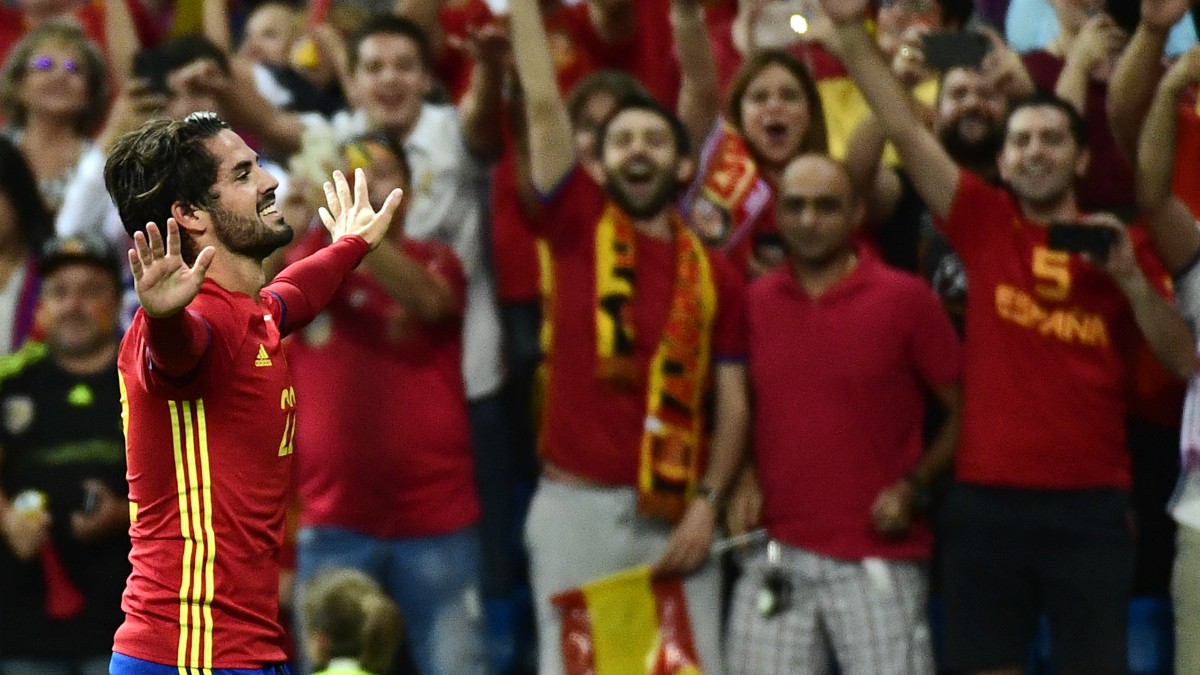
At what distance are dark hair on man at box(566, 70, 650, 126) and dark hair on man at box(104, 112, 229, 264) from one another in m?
2.86

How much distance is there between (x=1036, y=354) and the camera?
536cm

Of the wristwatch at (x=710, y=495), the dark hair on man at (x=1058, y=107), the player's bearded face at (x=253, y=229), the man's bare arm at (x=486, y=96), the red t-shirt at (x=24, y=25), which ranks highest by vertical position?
the red t-shirt at (x=24, y=25)

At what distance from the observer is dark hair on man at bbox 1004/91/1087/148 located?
549 centimetres

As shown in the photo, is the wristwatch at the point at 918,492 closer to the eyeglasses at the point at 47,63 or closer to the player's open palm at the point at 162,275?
the player's open palm at the point at 162,275

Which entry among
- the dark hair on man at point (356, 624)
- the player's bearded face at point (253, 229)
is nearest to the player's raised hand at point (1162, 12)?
the dark hair on man at point (356, 624)

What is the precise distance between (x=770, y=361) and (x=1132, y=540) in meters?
1.22

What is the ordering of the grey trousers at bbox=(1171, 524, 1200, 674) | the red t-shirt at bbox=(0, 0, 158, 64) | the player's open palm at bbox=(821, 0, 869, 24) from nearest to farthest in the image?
the grey trousers at bbox=(1171, 524, 1200, 674)
the player's open palm at bbox=(821, 0, 869, 24)
the red t-shirt at bbox=(0, 0, 158, 64)

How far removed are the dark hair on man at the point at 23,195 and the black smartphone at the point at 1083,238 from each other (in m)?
3.60

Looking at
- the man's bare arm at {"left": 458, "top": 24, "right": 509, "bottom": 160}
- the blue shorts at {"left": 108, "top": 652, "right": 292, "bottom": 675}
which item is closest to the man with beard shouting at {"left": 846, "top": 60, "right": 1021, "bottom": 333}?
the man's bare arm at {"left": 458, "top": 24, "right": 509, "bottom": 160}

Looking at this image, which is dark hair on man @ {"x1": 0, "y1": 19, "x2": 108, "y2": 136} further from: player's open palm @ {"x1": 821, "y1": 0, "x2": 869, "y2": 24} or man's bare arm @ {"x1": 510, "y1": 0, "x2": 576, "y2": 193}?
player's open palm @ {"x1": 821, "y1": 0, "x2": 869, "y2": 24}

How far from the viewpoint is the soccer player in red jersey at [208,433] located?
343cm

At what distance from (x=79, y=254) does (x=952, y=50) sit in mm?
3010

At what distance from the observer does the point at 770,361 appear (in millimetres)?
5551

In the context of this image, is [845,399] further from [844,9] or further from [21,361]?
[21,361]
